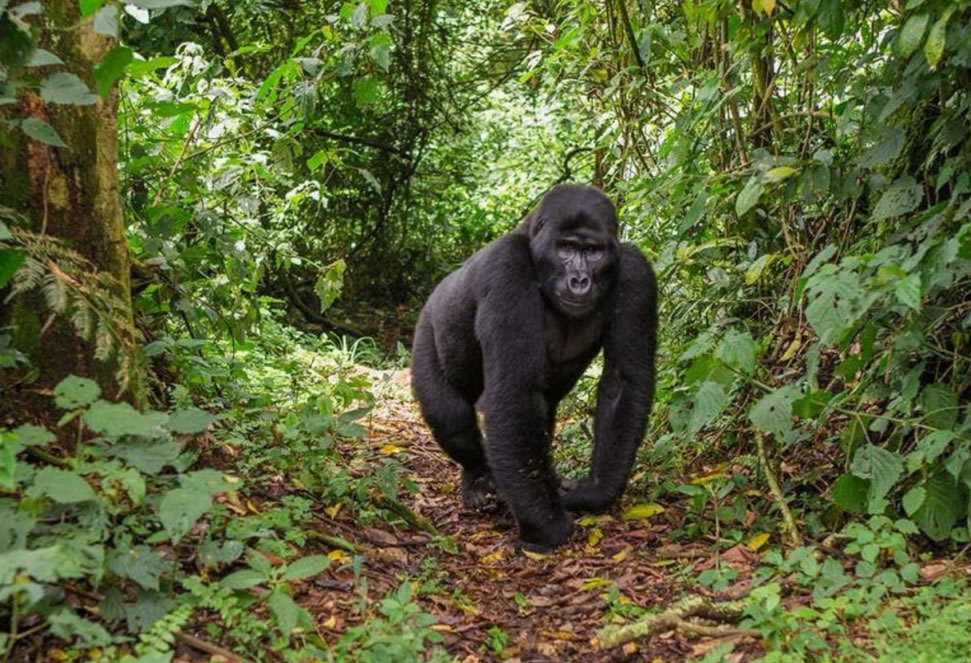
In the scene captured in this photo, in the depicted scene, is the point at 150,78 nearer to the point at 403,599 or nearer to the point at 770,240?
the point at 770,240

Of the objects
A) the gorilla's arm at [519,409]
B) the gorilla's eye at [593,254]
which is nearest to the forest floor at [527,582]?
the gorilla's arm at [519,409]

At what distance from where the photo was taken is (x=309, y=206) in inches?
450

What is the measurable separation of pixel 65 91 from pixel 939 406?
9.98 ft

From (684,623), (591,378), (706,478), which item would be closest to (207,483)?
(684,623)

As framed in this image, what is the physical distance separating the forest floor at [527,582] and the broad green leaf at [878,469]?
22.4 inches

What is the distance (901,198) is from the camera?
12.9ft

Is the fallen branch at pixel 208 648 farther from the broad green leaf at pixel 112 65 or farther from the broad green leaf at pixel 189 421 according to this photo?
the broad green leaf at pixel 112 65

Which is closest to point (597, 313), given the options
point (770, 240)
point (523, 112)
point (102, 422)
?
point (770, 240)

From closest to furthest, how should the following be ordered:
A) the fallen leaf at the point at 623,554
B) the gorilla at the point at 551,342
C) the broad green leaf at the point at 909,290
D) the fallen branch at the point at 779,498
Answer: the broad green leaf at the point at 909,290 → the fallen branch at the point at 779,498 → the fallen leaf at the point at 623,554 → the gorilla at the point at 551,342

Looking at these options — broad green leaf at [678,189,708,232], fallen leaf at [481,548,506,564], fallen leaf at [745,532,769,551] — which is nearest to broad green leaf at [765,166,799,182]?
broad green leaf at [678,189,708,232]

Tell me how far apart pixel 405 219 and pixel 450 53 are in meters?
2.10

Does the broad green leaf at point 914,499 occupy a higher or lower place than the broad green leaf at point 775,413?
lower

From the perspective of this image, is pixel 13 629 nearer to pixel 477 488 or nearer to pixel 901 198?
pixel 477 488

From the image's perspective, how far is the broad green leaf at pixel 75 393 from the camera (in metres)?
2.56
